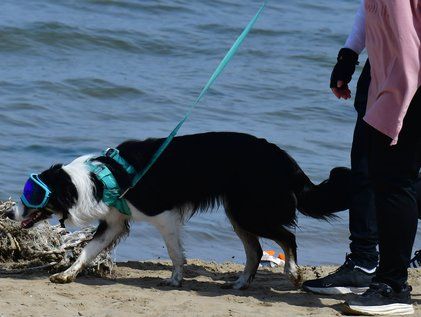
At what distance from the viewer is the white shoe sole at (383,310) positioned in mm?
4457

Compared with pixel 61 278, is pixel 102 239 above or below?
above

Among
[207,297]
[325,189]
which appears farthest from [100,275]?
[325,189]

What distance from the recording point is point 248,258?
5.43 m

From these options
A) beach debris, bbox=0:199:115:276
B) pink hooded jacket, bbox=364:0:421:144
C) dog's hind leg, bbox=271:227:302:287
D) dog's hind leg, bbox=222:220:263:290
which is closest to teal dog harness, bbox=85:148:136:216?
beach debris, bbox=0:199:115:276

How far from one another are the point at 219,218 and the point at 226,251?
1.78 ft

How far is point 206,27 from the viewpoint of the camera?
13.8 m

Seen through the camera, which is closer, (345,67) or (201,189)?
(345,67)

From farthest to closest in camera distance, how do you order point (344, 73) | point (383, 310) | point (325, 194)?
point (325, 194)
point (344, 73)
point (383, 310)

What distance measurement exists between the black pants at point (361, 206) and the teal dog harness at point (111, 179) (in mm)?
1183

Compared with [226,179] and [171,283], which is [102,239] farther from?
[226,179]

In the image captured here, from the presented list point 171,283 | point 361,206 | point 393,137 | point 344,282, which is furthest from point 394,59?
point 171,283

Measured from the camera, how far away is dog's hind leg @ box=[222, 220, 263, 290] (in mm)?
5340

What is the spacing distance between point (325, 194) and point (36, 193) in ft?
5.13

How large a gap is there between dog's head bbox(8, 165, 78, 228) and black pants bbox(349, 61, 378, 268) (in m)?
1.49
